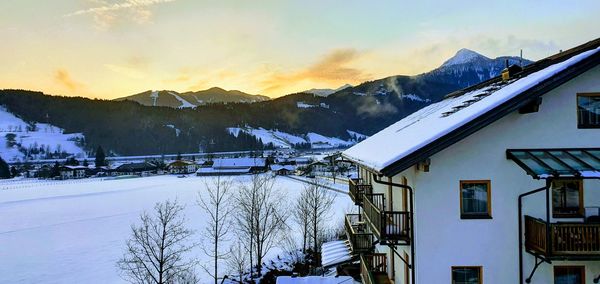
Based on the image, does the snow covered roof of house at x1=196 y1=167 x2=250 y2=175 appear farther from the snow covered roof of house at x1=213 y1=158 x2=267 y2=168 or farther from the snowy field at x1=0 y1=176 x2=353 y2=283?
the snowy field at x1=0 y1=176 x2=353 y2=283

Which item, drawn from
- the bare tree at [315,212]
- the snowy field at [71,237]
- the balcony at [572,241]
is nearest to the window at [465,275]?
the balcony at [572,241]

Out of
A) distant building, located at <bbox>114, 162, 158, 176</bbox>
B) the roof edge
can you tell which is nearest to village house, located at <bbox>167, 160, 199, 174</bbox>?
distant building, located at <bbox>114, 162, 158, 176</bbox>

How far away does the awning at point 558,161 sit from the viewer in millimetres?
10172

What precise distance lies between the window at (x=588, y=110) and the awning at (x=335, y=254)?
11.1 meters

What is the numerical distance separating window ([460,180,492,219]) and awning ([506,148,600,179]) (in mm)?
1149

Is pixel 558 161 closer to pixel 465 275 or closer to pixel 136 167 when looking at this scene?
pixel 465 275

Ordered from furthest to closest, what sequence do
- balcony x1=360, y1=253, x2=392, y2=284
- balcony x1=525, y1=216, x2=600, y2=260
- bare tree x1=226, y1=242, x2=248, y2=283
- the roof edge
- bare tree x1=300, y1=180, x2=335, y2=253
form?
1. bare tree x1=300, y1=180, x2=335, y2=253
2. bare tree x1=226, y1=242, x2=248, y2=283
3. balcony x1=360, y1=253, x2=392, y2=284
4. the roof edge
5. balcony x1=525, y1=216, x2=600, y2=260

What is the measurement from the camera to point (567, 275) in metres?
11.6

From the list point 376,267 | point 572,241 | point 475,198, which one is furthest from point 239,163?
point 572,241

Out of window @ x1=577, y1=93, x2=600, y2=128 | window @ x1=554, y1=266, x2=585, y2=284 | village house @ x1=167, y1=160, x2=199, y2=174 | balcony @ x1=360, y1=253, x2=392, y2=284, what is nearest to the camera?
window @ x1=554, y1=266, x2=585, y2=284

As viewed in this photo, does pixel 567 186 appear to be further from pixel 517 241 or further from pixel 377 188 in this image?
pixel 377 188

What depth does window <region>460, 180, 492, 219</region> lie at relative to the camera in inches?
455

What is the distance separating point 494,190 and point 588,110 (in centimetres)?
368

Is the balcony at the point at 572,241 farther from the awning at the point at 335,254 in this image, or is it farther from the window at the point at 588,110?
the awning at the point at 335,254
